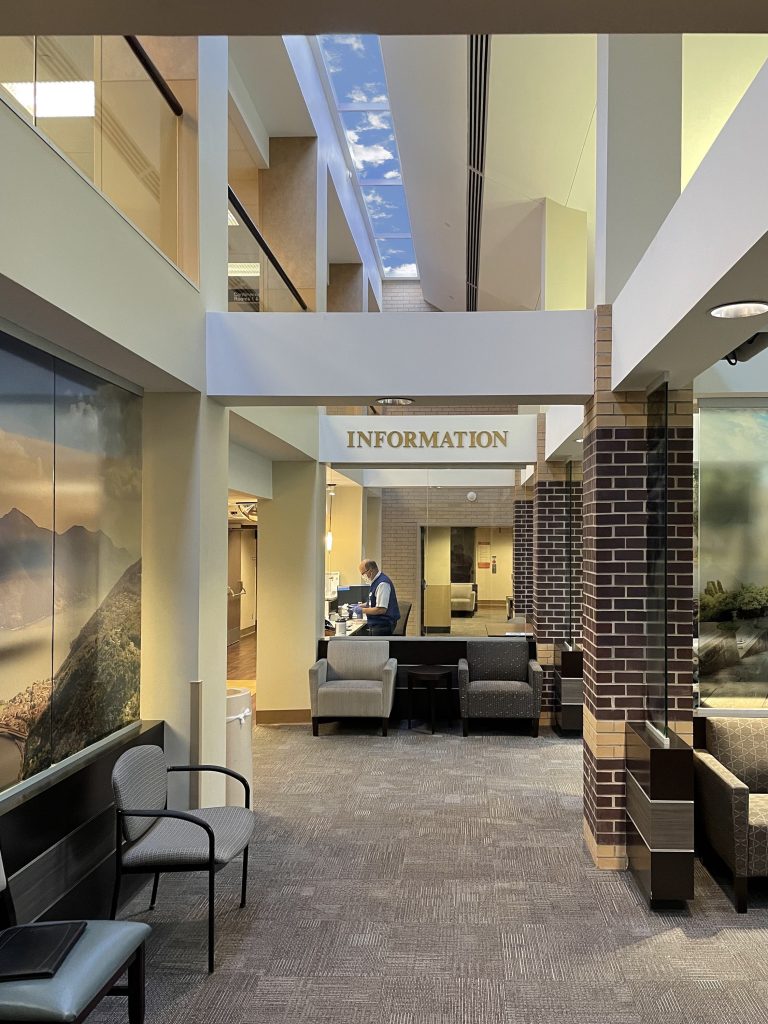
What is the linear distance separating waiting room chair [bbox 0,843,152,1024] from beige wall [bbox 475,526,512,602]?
11877 mm

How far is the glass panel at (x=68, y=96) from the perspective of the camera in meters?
2.81

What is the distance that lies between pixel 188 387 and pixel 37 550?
1410 millimetres

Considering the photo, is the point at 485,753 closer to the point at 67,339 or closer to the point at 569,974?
the point at 569,974

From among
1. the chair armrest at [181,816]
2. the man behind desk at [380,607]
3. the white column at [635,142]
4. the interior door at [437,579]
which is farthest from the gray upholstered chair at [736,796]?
the interior door at [437,579]

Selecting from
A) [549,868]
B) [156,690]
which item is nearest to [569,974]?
[549,868]

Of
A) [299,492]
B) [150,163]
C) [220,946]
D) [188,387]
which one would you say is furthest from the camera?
[299,492]

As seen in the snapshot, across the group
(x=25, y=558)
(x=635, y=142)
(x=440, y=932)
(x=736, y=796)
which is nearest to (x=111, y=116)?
(x=25, y=558)

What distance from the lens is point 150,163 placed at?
3.99 meters

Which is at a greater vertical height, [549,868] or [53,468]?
[53,468]

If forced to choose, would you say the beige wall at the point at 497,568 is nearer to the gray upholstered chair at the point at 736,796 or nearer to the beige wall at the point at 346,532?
the beige wall at the point at 346,532

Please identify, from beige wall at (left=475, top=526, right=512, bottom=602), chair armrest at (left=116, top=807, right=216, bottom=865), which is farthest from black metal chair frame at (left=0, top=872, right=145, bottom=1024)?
beige wall at (left=475, top=526, right=512, bottom=602)

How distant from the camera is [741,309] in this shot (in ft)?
9.29

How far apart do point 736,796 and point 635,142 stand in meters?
3.36

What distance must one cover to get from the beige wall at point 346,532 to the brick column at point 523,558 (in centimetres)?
277
